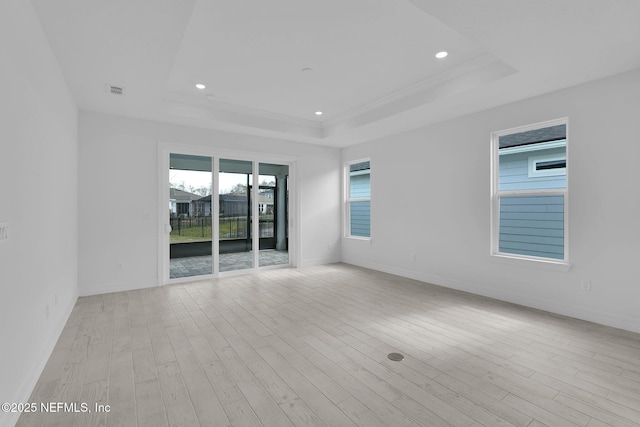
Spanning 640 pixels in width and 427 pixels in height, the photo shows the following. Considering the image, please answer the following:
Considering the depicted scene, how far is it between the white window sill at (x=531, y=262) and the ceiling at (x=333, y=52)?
2.11 metres

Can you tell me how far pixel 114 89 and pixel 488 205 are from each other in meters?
5.19

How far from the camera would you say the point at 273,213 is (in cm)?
649

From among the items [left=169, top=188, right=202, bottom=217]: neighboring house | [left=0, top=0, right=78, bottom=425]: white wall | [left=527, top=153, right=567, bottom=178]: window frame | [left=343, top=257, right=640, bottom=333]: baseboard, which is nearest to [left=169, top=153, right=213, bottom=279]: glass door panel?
[left=169, top=188, right=202, bottom=217]: neighboring house

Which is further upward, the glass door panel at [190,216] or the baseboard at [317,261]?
the glass door panel at [190,216]

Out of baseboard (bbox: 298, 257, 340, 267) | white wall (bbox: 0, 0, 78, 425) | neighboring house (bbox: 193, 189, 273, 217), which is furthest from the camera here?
baseboard (bbox: 298, 257, 340, 267)

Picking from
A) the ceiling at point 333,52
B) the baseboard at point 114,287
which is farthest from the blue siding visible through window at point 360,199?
the baseboard at point 114,287

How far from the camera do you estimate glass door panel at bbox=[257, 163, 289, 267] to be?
6.25 meters

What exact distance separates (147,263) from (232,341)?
9.14ft

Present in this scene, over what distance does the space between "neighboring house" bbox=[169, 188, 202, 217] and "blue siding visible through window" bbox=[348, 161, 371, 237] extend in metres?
3.33

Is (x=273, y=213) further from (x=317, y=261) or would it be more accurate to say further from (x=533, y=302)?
(x=533, y=302)

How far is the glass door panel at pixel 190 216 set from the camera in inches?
206

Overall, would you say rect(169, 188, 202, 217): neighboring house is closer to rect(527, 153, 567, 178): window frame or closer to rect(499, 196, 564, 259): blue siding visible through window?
rect(499, 196, 564, 259): blue siding visible through window

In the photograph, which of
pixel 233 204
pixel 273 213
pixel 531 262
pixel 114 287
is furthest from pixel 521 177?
pixel 114 287

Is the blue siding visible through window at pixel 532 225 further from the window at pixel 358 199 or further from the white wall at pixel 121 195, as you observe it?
the white wall at pixel 121 195
